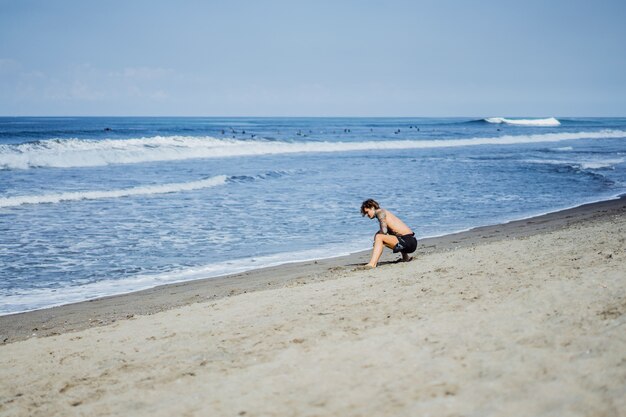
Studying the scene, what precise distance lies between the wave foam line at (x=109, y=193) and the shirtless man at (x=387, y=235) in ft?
42.3

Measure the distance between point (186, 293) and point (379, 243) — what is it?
10.3 ft

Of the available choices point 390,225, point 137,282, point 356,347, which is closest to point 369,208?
point 390,225

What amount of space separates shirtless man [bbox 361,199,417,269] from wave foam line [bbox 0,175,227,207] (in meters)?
12.9

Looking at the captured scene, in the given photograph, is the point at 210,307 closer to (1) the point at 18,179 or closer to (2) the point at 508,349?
(2) the point at 508,349

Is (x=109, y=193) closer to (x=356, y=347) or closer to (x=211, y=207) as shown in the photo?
(x=211, y=207)

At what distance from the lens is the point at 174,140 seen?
48.8m

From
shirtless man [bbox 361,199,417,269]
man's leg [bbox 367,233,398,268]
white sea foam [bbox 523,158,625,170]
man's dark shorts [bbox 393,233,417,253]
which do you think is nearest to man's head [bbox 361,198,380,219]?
shirtless man [bbox 361,199,417,269]

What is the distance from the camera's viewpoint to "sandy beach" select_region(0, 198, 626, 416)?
13.4 feet

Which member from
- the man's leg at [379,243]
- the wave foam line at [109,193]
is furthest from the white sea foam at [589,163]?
the man's leg at [379,243]

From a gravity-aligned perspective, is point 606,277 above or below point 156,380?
above

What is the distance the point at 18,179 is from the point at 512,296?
2404 centimetres

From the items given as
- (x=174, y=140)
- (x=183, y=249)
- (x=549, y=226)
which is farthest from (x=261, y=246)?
(x=174, y=140)

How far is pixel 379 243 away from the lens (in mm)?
9398

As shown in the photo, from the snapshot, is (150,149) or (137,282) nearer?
(137,282)
